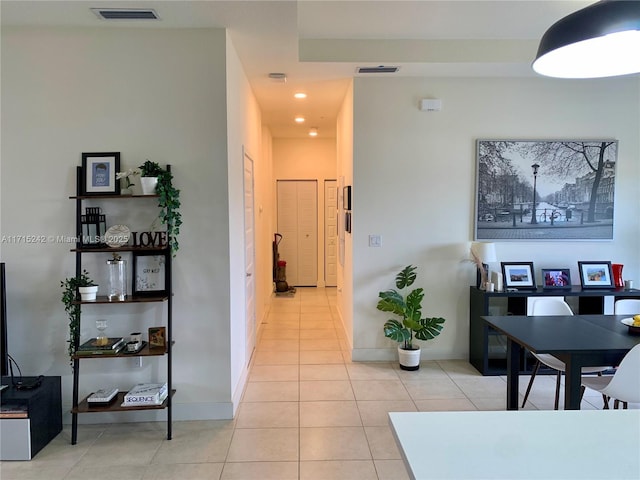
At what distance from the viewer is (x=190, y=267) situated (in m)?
3.04

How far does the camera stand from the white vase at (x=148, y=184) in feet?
9.21

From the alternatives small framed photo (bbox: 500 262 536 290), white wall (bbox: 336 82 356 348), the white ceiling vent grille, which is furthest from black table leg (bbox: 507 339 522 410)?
the white ceiling vent grille

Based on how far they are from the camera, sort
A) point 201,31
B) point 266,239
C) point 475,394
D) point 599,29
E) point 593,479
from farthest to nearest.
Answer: point 266,239, point 475,394, point 201,31, point 599,29, point 593,479

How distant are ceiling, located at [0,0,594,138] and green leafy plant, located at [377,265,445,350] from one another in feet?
6.45

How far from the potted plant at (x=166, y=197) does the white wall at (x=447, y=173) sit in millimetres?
1864

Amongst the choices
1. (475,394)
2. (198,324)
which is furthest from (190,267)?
→ (475,394)

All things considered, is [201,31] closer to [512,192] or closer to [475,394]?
[512,192]

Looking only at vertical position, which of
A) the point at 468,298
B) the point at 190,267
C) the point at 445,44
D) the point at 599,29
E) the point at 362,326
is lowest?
the point at 362,326

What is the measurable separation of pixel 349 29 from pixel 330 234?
5.05 metres

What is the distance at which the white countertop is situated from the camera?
1.11 metres

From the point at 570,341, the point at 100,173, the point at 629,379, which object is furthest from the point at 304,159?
the point at 629,379

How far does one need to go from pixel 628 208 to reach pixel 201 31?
4.23 metres

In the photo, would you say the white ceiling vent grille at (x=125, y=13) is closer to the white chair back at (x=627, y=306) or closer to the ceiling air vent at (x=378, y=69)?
the ceiling air vent at (x=378, y=69)

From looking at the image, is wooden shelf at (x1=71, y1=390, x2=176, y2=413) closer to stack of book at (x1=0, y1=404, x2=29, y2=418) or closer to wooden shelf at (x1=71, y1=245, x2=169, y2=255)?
stack of book at (x1=0, y1=404, x2=29, y2=418)
